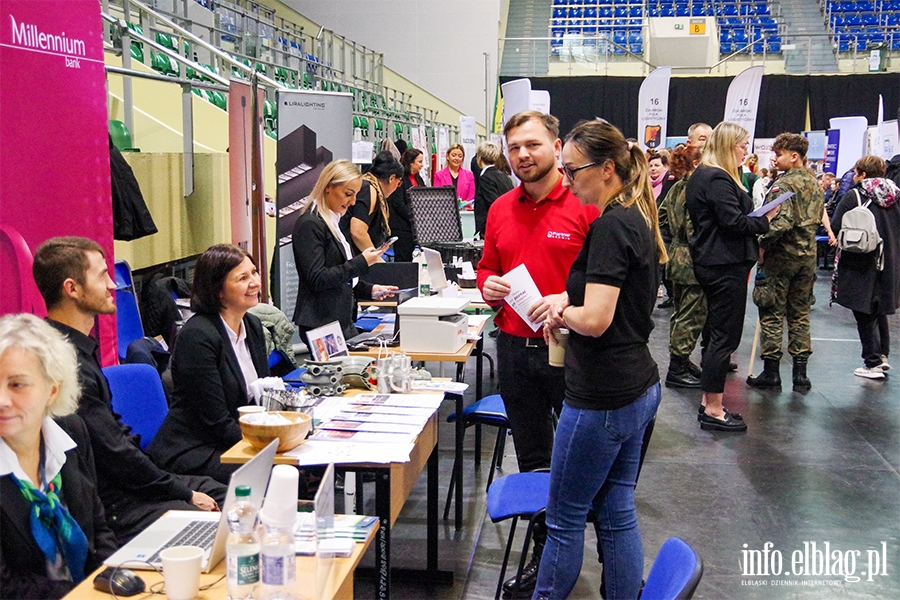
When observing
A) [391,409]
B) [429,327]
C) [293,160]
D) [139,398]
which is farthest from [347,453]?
[293,160]

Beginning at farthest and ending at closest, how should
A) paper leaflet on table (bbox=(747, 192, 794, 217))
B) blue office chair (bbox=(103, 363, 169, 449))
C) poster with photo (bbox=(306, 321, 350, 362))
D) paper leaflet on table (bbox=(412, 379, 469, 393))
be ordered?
1. paper leaflet on table (bbox=(747, 192, 794, 217))
2. poster with photo (bbox=(306, 321, 350, 362))
3. paper leaflet on table (bbox=(412, 379, 469, 393))
4. blue office chair (bbox=(103, 363, 169, 449))

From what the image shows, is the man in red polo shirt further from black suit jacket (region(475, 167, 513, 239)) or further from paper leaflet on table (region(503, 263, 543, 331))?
black suit jacket (region(475, 167, 513, 239))

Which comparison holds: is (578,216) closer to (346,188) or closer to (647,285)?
(647,285)

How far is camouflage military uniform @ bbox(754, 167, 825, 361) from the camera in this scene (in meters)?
5.17

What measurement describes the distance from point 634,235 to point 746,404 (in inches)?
143

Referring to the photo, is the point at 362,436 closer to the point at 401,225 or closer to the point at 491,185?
the point at 401,225

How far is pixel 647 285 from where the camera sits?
7.15 ft

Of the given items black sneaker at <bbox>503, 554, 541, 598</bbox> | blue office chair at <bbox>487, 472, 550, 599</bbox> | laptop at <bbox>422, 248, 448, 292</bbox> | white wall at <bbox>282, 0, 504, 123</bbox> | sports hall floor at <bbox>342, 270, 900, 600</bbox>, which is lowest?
sports hall floor at <bbox>342, 270, 900, 600</bbox>

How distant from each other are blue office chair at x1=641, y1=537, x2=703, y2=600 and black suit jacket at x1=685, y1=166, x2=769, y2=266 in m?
3.11

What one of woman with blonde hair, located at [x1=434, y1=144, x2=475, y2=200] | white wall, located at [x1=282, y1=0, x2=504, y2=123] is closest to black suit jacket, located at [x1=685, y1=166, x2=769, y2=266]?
woman with blonde hair, located at [x1=434, y1=144, x2=475, y2=200]

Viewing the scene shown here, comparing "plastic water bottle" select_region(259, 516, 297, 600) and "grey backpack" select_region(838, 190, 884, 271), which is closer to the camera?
"plastic water bottle" select_region(259, 516, 297, 600)

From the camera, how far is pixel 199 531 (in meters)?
1.89

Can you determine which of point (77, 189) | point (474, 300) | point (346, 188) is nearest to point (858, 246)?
point (474, 300)

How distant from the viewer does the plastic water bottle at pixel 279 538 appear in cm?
150
